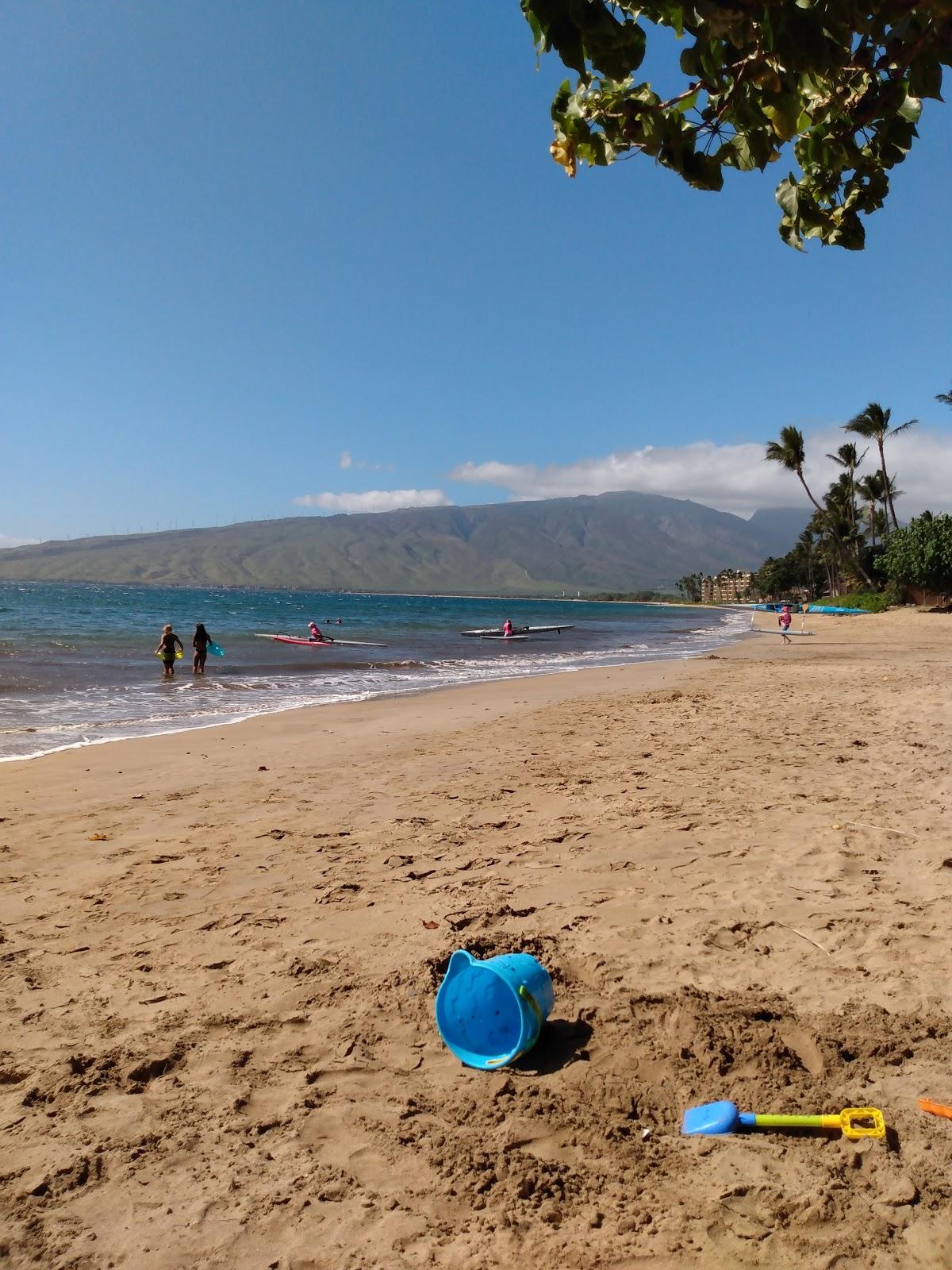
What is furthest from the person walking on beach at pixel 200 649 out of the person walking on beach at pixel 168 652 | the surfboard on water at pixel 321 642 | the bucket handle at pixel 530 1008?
the bucket handle at pixel 530 1008

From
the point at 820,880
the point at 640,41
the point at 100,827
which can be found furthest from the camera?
the point at 100,827

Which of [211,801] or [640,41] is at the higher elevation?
[640,41]

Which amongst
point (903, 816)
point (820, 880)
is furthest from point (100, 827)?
point (903, 816)

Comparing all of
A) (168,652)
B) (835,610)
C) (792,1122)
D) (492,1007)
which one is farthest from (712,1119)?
(835,610)

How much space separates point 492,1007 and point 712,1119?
92 centimetres

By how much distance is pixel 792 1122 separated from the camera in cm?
260

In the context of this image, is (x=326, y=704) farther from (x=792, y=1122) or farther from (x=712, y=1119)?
(x=792, y=1122)

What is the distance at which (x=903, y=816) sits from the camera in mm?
5789

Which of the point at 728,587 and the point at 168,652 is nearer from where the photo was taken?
the point at 168,652

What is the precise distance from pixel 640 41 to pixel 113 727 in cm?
1231

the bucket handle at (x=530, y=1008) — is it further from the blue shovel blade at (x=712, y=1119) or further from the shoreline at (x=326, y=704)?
the shoreline at (x=326, y=704)

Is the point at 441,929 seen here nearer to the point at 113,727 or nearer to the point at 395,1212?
the point at 395,1212

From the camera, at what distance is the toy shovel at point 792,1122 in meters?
2.56

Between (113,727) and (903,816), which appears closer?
(903,816)
